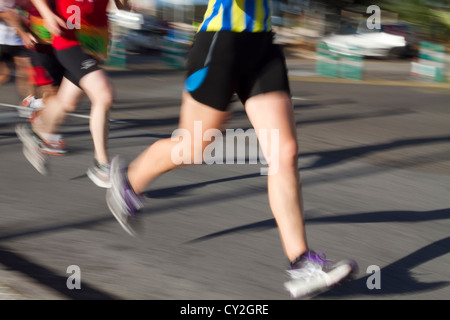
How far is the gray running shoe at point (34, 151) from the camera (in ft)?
18.3

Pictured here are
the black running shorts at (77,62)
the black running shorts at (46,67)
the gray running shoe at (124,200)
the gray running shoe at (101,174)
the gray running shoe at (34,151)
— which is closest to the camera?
the gray running shoe at (124,200)

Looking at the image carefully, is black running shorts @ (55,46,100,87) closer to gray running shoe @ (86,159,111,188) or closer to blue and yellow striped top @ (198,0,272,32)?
gray running shoe @ (86,159,111,188)

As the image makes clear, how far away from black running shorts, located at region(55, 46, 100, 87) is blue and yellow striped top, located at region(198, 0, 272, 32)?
1.61 m

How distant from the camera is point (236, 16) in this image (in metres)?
3.45

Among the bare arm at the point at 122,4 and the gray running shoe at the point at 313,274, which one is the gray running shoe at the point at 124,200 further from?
the bare arm at the point at 122,4

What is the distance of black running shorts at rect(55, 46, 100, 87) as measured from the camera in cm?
489

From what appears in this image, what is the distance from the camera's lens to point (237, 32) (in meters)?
3.46

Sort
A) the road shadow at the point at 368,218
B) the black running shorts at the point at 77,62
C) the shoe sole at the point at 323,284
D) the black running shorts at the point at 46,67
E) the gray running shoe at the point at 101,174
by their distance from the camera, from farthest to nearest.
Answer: the black running shorts at the point at 46,67 → the gray running shoe at the point at 101,174 → the black running shorts at the point at 77,62 → the road shadow at the point at 368,218 → the shoe sole at the point at 323,284

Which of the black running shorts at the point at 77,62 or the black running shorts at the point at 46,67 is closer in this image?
the black running shorts at the point at 77,62

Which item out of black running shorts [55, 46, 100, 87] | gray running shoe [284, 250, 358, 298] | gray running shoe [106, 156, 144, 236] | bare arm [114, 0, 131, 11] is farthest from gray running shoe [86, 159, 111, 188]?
gray running shoe [284, 250, 358, 298]

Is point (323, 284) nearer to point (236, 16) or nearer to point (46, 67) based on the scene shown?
point (236, 16)

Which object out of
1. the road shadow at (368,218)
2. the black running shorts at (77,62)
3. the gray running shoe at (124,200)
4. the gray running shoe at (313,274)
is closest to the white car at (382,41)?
the road shadow at (368,218)

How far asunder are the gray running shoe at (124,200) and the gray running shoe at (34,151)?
1701 millimetres
